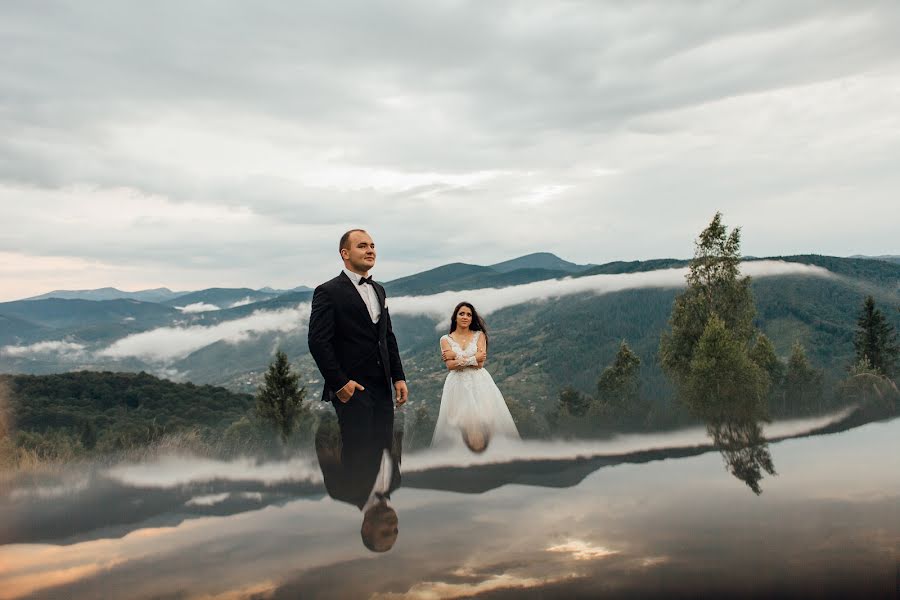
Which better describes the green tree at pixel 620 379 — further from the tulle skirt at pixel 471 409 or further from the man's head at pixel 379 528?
the man's head at pixel 379 528

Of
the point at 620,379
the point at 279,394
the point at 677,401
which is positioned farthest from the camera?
the point at 620,379

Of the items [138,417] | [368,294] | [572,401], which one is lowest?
[572,401]

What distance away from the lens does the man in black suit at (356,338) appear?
7.42 metres

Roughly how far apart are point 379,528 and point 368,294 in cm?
327

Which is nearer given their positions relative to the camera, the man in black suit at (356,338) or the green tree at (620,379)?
the man in black suit at (356,338)

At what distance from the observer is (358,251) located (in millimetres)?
7617

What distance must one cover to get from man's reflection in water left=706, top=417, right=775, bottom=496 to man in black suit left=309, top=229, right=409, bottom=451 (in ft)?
13.1

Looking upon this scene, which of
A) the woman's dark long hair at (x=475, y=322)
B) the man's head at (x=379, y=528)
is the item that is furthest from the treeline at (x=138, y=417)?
the man's head at (x=379, y=528)

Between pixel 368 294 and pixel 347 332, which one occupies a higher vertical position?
pixel 368 294

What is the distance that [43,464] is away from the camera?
8.66m

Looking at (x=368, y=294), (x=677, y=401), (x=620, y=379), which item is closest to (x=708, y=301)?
(x=677, y=401)

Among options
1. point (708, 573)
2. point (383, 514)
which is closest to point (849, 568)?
point (708, 573)

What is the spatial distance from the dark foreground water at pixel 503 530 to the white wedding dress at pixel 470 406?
2.83 meters

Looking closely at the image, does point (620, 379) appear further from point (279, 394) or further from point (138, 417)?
point (138, 417)
